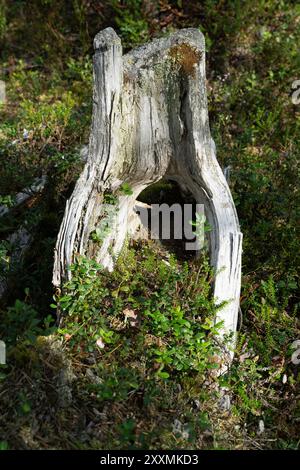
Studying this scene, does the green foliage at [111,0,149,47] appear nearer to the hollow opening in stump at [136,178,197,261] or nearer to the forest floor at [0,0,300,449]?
the forest floor at [0,0,300,449]

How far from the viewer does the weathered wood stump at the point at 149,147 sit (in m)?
4.11

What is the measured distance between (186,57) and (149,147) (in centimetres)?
82

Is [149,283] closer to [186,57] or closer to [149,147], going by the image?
[149,147]

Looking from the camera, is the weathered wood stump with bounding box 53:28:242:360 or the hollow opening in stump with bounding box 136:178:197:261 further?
the hollow opening in stump with bounding box 136:178:197:261

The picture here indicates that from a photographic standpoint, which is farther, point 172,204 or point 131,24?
point 131,24

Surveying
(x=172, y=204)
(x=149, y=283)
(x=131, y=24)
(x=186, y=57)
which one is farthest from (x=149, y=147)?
(x=131, y=24)

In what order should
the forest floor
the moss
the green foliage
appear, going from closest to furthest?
the forest floor → the moss → the green foliage

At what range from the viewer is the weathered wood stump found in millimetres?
4109

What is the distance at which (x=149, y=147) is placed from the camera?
4.45 metres

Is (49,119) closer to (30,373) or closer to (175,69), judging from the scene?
(175,69)

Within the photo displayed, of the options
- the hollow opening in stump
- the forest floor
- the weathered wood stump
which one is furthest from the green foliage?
the weathered wood stump
